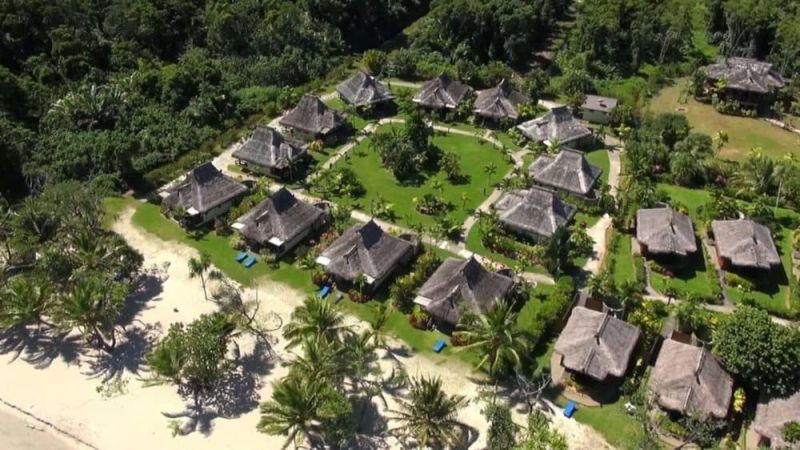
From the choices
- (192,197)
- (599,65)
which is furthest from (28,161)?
(599,65)

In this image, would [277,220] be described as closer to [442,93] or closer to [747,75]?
[442,93]

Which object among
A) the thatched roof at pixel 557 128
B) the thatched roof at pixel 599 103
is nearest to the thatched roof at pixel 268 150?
the thatched roof at pixel 557 128

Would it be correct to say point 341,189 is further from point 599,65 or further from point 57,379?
point 599,65

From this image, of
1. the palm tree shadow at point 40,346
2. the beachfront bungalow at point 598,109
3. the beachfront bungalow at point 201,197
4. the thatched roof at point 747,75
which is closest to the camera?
the palm tree shadow at point 40,346

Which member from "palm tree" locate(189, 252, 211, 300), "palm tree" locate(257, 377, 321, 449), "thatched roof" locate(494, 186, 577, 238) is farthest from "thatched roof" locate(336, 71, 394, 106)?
"palm tree" locate(257, 377, 321, 449)

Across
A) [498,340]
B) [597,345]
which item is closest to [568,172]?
[597,345]

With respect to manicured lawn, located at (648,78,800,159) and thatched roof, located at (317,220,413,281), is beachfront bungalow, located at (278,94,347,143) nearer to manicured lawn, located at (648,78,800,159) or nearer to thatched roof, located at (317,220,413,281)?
thatched roof, located at (317,220,413,281)

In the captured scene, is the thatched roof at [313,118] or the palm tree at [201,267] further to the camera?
the thatched roof at [313,118]

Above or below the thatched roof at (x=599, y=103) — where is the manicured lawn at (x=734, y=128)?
below

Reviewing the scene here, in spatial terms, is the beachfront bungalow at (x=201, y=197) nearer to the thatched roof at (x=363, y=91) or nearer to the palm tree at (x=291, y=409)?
the thatched roof at (x=363, y=91)
